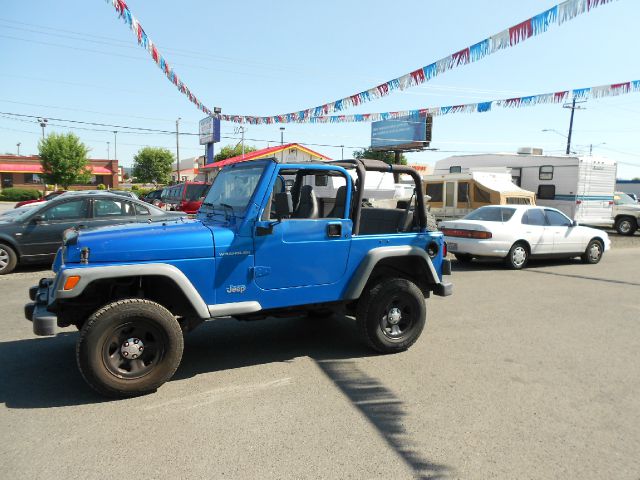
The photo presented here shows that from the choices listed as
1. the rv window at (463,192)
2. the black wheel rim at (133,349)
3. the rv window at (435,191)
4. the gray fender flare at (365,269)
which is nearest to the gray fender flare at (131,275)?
the black wheel rim at (133,349)

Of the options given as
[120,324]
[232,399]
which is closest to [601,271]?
[232,399]

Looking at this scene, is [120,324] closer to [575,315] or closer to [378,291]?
[378,291]

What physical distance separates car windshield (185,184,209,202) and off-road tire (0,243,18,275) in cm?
794

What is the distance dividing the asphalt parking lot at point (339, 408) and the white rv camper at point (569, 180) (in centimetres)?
1356

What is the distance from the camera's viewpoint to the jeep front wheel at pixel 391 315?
491 centimetres

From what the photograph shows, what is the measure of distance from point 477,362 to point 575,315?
2.81m

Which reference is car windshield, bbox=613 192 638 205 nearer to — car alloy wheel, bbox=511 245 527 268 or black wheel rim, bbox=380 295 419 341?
car alloy wheel, bbox=511 245 527 268

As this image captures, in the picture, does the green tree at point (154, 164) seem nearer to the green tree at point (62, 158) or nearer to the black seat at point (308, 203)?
the green tree at point (62, 158)

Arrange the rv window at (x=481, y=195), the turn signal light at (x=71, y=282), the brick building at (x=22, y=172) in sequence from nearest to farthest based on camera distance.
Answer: the turn signal light at (x=71, y=282) → the rv window at (x=481, y=195) → the brick building at (x=22, y=172)

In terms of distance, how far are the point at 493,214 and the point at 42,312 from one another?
9.94m

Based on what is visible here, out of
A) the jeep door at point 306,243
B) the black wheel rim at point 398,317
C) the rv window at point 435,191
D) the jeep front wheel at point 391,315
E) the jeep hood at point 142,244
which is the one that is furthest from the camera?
the rv window at point 435,191

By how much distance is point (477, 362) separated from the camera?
15.8ft

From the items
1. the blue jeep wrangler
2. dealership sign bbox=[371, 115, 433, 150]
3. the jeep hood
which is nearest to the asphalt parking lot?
the blue jeep wrangler

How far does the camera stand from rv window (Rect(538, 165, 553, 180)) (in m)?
18.8
